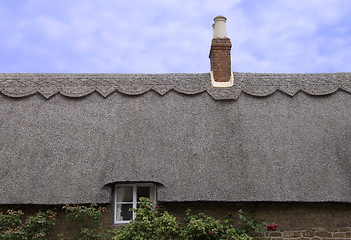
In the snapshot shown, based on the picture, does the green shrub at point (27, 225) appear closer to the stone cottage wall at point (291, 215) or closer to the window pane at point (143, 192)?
the stone cottage wall at point (291, 215)

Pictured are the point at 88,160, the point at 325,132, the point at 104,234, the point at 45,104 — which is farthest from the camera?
the point at 45,104

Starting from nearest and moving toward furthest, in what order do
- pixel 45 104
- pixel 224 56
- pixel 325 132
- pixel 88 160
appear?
1. pixel 88 160
2. pixel 325 132
3. pixel 45 104
4. pixel 224 56

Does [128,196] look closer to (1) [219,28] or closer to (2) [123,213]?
(2) [123,213]

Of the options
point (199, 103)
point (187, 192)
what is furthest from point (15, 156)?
point (199, 103)

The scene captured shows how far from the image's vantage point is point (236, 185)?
7.93 meters

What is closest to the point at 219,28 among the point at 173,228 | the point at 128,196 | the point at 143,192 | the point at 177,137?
the point at 177,137

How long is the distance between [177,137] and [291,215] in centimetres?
297

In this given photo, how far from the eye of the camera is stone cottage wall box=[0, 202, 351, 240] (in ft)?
26.0

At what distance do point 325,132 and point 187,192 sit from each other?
373 cm

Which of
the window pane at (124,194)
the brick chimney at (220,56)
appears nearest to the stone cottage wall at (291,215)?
the window pane at (124,194)

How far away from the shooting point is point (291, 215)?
8.02 meters

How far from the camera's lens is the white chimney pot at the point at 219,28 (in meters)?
11.1

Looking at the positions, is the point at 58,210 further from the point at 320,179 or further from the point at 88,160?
the point at 320,179

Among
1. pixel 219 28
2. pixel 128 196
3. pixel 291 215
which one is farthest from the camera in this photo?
pixel 219 28
